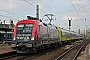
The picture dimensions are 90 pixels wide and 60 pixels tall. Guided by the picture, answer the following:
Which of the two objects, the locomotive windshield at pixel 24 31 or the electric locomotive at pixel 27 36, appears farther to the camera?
the locomotive windshield at pixel 24 31

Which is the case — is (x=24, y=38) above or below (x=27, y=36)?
below

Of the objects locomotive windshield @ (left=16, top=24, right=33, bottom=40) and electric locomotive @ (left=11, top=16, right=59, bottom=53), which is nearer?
electric locomotive @ (left=11, top=16, right=59, bottom=53)

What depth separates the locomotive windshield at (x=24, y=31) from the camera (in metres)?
17.7

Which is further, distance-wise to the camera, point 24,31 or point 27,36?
point 24,31

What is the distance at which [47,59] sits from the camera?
15844 millimetres

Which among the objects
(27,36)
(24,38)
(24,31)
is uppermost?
(24,31)

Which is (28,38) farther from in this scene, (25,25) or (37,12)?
(37,12)

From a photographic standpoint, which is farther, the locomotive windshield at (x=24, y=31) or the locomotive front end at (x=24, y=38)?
Answer: the locomotive windshield at (x=24, y=31)

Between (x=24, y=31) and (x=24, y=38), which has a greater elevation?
(x=24, y=31)

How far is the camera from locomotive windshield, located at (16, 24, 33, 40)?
57.9ft

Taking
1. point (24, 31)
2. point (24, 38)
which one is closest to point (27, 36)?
point (24, 38)

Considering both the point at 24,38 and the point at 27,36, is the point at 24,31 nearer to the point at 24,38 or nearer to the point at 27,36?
the point at 27,36

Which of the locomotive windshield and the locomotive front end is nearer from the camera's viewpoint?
the locomotive front end

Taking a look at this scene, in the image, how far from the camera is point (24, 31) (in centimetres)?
1808
